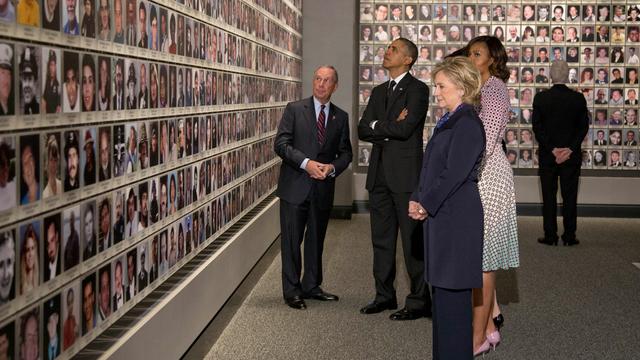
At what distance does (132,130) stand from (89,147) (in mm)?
612

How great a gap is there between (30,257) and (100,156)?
736 mm

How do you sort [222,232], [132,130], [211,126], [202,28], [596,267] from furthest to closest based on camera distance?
1. [596,267]
2. [222,232]
3. [211,126]
4. [202,28]
5. [132,130]

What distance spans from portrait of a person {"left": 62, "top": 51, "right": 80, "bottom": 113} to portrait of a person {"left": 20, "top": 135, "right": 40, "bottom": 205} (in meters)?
0.27

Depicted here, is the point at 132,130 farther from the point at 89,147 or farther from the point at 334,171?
the point at 334,171

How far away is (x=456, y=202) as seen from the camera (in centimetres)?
427

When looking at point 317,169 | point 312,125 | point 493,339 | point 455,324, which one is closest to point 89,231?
point 455,324

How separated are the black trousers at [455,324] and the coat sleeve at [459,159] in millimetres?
444

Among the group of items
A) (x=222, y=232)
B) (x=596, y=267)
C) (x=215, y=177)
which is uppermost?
(x=215, y=177)

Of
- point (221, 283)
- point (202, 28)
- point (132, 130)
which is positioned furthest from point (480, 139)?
point (221, 283)

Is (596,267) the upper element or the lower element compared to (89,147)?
lower

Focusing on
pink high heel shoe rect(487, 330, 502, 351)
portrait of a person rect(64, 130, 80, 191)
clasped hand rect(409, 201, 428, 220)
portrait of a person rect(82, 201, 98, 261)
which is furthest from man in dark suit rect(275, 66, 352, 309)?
portrait of a person rect(64, 130, 80, 191)

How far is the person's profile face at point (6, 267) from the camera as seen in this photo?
2.66 m

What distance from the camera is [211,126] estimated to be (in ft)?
19.4

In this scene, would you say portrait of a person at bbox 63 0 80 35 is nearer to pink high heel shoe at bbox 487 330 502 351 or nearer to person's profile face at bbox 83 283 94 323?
person's profile face at bbox 83 283 94 323
